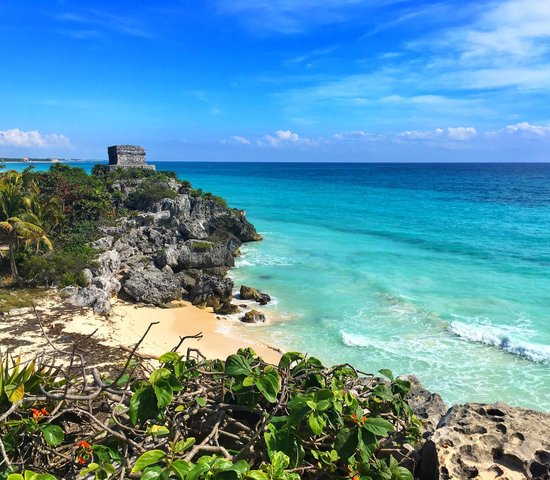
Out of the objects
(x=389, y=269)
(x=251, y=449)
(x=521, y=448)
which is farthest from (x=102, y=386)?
(x=389, y=269)

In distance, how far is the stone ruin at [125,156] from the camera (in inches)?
1804

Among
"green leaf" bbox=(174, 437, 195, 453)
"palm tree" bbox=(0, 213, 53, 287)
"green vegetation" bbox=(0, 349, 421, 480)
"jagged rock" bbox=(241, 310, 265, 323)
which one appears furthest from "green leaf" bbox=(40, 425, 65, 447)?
"palm tree" bbox=(0, 213, 53, 287)

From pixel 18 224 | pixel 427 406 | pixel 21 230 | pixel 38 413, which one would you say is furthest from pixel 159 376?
pixel 21 230

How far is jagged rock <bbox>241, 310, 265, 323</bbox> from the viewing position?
16344mm

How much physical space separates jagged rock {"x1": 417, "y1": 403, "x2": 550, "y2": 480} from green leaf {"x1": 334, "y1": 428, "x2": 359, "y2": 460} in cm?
91

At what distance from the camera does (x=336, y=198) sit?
64562mm

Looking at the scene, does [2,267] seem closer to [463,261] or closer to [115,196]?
[115,196]

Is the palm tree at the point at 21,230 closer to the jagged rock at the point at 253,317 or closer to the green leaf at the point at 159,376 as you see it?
the jagged rock at the point at 253,317

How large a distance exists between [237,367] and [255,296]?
15817 millimetres

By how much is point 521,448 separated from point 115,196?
3282 centimetres

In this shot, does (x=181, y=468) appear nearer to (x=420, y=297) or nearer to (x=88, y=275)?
(x=88, y=275)

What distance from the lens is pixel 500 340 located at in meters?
14.7

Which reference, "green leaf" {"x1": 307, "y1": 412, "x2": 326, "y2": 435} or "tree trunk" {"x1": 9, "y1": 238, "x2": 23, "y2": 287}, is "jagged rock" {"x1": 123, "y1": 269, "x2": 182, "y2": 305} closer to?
"tree trunk" {"x1": 9, "y1": 238, "x2": 23, "y2": 287}

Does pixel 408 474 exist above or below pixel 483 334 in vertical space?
above
